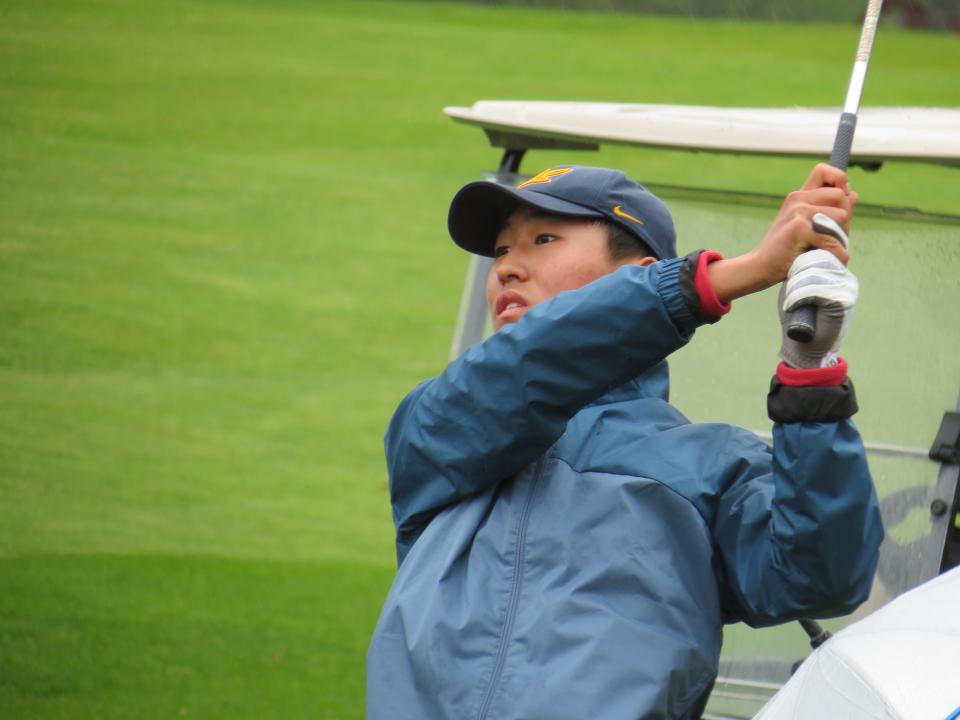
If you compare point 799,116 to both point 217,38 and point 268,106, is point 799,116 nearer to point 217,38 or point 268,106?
point 268,106

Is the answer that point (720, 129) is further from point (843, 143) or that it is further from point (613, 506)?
point (613, 506)

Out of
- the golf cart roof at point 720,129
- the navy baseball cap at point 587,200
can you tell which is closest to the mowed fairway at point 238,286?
the golf cart roof at point 720,129

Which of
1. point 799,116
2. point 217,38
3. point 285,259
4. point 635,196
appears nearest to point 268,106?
point 217,38

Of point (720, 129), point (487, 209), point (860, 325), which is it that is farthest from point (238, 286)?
point (487, 209)

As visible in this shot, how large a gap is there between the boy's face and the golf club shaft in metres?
0.34

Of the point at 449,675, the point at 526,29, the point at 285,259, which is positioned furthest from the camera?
the point at 526,29

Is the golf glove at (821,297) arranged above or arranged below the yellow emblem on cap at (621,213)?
above

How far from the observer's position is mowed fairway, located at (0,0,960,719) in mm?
5016

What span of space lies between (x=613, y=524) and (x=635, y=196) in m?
0.51

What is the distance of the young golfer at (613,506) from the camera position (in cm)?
173

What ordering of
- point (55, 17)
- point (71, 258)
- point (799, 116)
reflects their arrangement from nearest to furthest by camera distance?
point (799, 116) → point (71, 258) → point (55, 17)

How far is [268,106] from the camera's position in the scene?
53.9 ft

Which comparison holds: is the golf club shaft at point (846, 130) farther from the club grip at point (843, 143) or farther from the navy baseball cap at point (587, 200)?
the navy baseball cap at point (587, 200)

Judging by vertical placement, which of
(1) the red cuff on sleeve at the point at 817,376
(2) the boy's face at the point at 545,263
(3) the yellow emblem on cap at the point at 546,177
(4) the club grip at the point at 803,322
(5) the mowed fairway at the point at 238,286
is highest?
(4) the club grip at the point at 803,322
